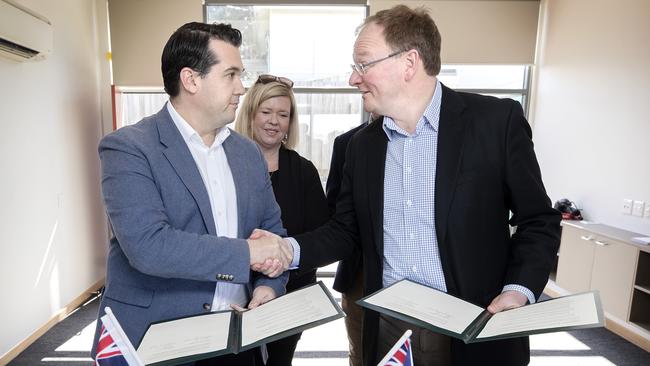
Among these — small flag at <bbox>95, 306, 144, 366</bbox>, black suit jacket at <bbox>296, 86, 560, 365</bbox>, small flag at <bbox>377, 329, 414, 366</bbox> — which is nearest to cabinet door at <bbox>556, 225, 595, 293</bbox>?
black suit jacket at <bbox>296, 86, 560, 365</bbox>

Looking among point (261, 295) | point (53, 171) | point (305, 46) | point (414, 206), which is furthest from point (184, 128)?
point (305, 46)

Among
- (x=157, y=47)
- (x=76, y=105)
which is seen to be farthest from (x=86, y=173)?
(x=157, y=47)

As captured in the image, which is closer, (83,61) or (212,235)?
(212,235)

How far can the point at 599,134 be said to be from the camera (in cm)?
394

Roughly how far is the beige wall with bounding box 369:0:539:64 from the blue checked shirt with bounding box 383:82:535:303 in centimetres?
358

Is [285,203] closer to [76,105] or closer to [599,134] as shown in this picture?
[76,105]

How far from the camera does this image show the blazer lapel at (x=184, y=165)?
3.93 ft

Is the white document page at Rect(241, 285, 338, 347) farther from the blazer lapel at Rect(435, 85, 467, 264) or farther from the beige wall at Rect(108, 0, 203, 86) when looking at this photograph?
the beige wall at Rect(108, 0, 203, 86)

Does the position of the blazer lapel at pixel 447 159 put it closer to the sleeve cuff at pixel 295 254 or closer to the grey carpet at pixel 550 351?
the sleeve cuff at pixel 295 254

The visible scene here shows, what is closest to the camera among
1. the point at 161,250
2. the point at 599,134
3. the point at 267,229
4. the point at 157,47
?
the point at 161,250

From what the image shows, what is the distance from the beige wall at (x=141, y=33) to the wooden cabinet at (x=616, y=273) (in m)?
4.67

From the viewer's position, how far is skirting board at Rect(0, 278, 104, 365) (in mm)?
2949

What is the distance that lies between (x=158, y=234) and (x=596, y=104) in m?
4.36

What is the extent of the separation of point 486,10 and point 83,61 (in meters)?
4.41
